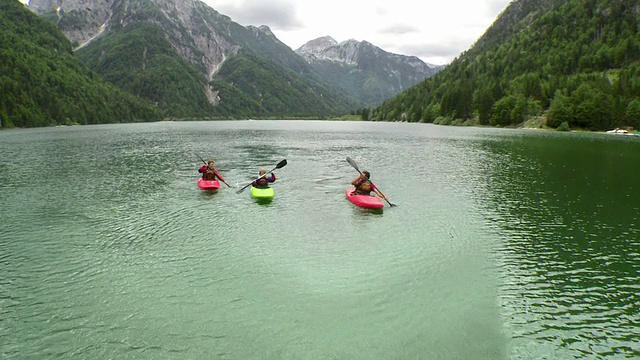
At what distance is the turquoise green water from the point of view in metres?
11.9

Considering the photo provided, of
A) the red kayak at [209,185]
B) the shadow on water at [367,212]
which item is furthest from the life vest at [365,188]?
the red kayak at [209,185]

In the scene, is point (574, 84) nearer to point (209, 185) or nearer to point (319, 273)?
point (209, 185)

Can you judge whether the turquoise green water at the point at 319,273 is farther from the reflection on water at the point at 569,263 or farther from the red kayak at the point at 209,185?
the red kayak at the point at 209,185

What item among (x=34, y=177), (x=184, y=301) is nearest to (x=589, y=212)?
(x=184, y=301)

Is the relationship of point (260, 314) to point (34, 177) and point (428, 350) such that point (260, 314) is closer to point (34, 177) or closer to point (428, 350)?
point (428, 350)

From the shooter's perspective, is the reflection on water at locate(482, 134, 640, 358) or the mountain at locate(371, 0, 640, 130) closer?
the reflection on water at locate(482, 134, 640, 358)

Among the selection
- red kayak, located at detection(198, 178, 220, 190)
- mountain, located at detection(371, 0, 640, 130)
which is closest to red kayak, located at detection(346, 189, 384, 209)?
red kayak, located at detection(198, 178, 220, 190)

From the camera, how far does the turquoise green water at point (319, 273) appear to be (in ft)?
38.9

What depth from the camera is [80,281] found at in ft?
52.2

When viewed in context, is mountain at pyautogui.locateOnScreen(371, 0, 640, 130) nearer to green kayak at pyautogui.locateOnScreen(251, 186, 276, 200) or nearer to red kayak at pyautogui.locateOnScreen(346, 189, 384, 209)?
red kayak at pyautogui.locateOnScreen(346, 189, 384, 209)

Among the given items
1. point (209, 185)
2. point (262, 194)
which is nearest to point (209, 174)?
point (209, 185)

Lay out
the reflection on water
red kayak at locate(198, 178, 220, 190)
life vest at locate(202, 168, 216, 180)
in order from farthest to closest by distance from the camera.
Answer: life vest at locate(202, 168, 216, 180)
red kayak at locate(198, 178, 220, 190)
the reflection on water

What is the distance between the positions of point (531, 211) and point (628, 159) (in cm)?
3932

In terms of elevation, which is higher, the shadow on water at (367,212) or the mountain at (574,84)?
the mountain at (574,84)
